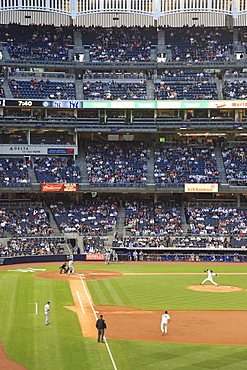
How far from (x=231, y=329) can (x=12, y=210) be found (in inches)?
1707

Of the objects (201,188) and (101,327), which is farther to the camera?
(201,188)

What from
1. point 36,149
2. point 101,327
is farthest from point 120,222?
point 101,327

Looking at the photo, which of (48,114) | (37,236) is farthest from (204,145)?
(37,236)

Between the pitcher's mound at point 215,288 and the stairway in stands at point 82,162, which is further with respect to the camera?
the stairway in stands at point 82,162

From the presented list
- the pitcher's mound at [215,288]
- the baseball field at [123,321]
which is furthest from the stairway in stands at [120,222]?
the pitcher's mound at [215,288]

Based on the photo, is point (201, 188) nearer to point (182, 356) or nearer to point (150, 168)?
point (150, 168)

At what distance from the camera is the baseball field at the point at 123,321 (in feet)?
63.6

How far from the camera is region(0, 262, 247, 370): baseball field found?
19375 millimetres

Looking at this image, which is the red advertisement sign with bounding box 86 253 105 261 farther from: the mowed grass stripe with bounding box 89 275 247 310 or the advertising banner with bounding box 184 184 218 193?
the advertising banner with bounding box 184 184 218 193

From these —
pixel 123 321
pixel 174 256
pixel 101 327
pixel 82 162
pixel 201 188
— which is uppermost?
pixel 82 162

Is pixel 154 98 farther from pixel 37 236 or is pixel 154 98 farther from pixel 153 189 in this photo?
pixel 37 236

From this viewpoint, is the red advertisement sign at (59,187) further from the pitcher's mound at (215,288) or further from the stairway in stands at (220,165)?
the pitcher's mound at (215,288)

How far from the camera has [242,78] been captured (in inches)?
2852

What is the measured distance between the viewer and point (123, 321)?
84.7ft
